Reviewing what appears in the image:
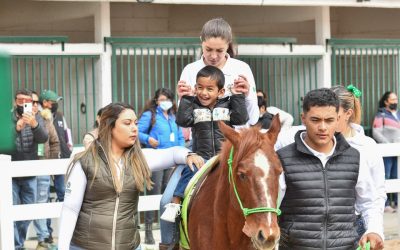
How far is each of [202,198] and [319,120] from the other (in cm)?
94

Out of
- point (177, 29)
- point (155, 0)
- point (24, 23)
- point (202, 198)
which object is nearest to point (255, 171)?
point (202, 198)

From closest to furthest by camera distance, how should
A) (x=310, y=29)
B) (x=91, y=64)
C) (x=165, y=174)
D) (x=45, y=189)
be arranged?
(x=45, y=189)
(x=165, y=174)
(x=91, y=64)
(x=310, y=29)

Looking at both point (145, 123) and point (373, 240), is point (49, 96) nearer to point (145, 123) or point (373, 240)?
point (145, 123)

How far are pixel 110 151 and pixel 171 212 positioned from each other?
64 centimetres

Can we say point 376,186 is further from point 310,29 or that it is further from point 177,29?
point 310,29

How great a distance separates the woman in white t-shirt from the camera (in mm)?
6359

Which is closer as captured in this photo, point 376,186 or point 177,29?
point 376,186

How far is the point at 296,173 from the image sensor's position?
5.48 meters

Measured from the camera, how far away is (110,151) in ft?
19.5

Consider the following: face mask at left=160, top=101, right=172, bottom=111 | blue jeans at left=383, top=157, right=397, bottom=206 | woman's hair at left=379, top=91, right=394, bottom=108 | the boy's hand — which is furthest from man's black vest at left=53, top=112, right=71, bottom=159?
the boy's hand

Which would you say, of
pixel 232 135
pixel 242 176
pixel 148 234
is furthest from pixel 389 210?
pixel 242 176

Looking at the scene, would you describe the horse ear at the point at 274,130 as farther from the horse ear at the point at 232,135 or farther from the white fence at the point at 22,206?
the white fence at the point at 22,206

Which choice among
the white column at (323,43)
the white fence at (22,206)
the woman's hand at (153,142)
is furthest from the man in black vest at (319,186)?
the white column at (323,43)

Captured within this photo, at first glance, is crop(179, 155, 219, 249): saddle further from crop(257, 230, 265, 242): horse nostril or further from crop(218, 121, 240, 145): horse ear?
crop(257, 230, 265, 242): horse nostril
